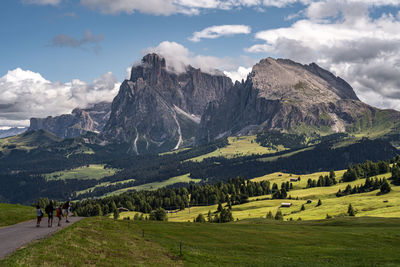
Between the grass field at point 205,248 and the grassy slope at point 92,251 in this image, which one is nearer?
the grassy slope at point 92,251

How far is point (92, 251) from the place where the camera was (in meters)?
42.2

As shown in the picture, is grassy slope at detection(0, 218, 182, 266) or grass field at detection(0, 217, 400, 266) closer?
grassy slope at detection(0, 218, 182, 266)

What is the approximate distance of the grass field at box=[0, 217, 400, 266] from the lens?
38719mm

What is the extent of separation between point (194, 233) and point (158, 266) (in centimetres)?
3135

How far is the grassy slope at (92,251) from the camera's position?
3459cm

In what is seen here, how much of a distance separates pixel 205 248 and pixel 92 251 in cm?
2047

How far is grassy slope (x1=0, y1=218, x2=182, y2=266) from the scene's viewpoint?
113 ft

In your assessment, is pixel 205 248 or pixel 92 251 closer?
pixel 92 251

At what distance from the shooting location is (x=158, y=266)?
4075 cm

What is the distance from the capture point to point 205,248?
56750 millimetres

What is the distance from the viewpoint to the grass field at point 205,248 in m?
38.7

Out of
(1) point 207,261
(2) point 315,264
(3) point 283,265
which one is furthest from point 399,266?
(1) point 207,261

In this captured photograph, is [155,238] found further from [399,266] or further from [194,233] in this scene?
[399,266]

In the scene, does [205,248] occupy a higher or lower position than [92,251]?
lower
